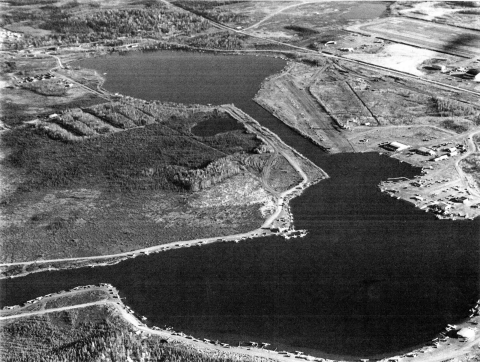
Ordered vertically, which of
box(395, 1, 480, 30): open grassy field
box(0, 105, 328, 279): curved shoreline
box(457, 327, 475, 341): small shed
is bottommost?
box(457, 327, 475, 341): small shed

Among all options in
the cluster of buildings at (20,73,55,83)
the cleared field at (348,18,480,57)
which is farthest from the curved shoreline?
the cleared field at (348,18,480,57)

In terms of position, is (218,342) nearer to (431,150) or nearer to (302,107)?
(431,150)

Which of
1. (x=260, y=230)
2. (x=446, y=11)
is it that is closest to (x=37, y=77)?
(x=260, y=230)

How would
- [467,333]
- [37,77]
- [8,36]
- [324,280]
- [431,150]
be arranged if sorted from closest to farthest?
[467,333] < [324,280] < [431,150] < [37,77] < [8,36]

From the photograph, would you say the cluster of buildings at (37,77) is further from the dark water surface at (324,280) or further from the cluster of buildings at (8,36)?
the dark water surface at (324,280)

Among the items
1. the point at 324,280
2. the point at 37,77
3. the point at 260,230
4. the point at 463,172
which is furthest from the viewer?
the point at 37,77

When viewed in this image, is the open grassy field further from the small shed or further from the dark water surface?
the small shed

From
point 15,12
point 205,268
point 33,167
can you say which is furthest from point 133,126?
point 15,12
